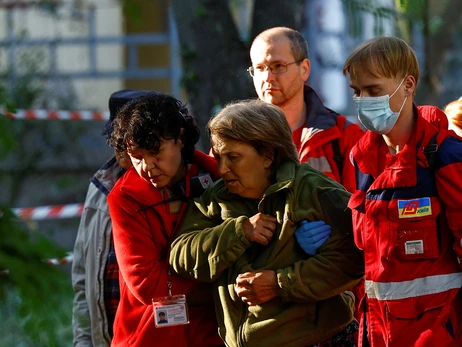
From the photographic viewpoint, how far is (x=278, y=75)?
15.5ft

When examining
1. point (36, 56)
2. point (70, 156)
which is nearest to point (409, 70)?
point (36, 56)

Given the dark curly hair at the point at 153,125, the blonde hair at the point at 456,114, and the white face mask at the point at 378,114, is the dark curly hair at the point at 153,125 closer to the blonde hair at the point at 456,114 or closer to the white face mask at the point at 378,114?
the white face mask at the point at 378,114

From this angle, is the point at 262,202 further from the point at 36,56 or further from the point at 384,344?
the point at 36,56

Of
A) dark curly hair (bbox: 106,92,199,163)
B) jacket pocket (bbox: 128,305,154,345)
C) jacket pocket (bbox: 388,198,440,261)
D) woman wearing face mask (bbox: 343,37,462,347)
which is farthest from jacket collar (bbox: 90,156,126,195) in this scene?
jacket pocket (bbox: 388,198,440,261)

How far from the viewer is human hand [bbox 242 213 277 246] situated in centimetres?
337

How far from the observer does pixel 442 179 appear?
320cm

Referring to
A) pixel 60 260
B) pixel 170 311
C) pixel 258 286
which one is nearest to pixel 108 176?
pixel 170 311

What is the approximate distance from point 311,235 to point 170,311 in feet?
2.05

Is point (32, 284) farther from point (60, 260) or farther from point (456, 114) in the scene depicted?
point (456, 114)

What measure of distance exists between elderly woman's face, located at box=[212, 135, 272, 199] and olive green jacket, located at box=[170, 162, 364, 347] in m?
0.07

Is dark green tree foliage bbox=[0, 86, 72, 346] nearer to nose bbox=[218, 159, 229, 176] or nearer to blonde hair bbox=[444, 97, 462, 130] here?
nose bbox=[218, 159, 229, 176]

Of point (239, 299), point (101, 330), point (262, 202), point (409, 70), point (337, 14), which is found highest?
point (337, 14)

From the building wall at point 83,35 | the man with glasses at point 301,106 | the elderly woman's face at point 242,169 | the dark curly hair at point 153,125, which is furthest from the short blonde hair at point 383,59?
the building wall at point 83,35

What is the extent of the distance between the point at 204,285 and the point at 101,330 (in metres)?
0.93
